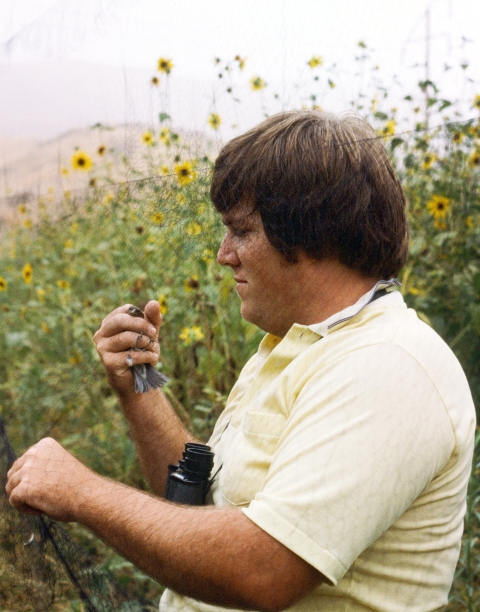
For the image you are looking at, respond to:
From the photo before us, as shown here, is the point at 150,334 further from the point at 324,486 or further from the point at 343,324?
the point at 324,486

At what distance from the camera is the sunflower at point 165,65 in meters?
1.18

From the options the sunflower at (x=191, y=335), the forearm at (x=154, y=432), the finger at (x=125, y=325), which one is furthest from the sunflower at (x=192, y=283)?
the finger at (x=125, y=325)

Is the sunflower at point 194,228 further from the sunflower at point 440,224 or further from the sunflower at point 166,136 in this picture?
the sunflower at point 440,224

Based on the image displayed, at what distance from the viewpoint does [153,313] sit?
1.36 m

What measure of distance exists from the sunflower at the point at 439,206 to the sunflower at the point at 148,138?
1.28m

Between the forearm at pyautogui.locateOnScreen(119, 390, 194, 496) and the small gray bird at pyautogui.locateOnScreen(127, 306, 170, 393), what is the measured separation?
0.26 ft

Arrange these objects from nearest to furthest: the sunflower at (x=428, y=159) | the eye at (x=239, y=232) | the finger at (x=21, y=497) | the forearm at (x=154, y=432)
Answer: the finger at (x=21, y=497) → the eye at (x=239, y=232) → the forearm at (x=154, y=432) → the sunflower at (x=428, y=159)

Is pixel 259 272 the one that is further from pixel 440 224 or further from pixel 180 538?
pixel 440 224

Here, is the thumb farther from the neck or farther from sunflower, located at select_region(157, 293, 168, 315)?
sunflower, located at select_region(157, 293, 168, 315)

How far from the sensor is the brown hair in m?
1.07

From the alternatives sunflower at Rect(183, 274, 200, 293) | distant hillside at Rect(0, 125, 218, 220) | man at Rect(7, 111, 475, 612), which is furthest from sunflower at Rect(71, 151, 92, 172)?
man at Rect(7, 111, 475, 612)

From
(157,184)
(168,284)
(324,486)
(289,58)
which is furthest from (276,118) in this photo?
(168,284)

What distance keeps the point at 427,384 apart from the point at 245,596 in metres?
0.35

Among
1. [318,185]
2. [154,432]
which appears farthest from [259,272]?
[154,432]
